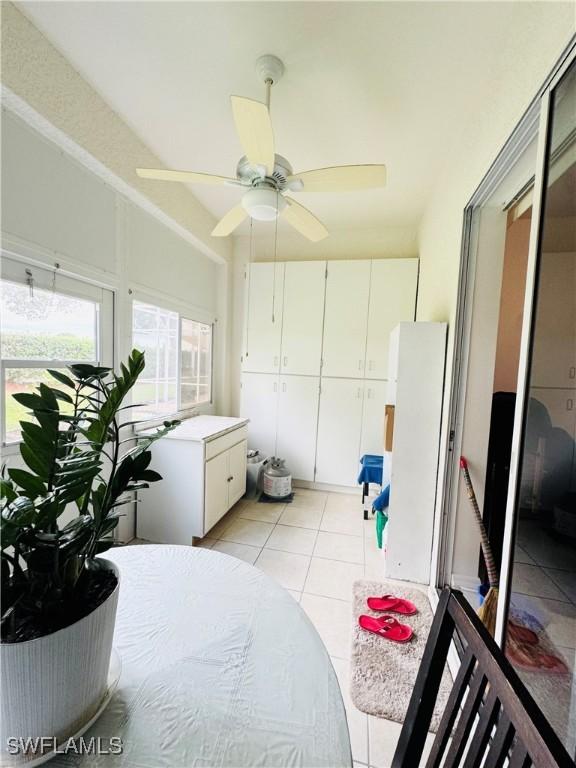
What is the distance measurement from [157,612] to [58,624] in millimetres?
410

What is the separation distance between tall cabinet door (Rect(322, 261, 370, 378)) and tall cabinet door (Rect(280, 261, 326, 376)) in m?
0.09

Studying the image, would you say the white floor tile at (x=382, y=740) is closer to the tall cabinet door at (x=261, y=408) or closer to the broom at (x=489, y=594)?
the broom at (x=489, y=594)

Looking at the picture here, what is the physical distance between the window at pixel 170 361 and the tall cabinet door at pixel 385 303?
5.96 feet

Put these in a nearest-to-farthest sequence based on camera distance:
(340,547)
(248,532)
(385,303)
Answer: (340,547)
(248,532)
(385,303)

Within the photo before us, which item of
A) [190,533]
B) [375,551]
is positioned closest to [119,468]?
[190,533]

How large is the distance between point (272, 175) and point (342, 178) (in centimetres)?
34

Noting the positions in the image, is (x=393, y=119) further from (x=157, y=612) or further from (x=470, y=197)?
(x=157, y=612)

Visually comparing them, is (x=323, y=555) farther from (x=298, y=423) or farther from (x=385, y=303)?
(x=385, y=303)

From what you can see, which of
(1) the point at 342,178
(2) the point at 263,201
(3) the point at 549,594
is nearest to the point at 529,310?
(3) the point at 549,594

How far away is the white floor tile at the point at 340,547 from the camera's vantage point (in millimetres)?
2289

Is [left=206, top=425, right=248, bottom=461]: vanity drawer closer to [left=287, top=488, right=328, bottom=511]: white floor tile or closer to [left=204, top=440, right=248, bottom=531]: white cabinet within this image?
[left=204, top=440, right=248, bottom=531]: white cabinet

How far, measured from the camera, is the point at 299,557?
7.41 feet

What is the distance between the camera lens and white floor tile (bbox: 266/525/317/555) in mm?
2357

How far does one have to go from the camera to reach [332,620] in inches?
67.3
